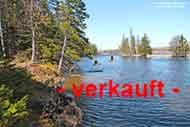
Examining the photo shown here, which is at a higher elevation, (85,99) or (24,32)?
(24,32)

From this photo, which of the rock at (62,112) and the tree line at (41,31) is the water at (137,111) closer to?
the rock at (62,112)

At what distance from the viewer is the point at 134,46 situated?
153000 millimetres

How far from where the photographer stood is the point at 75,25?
35.8 meters

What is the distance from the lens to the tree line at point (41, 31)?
3384 cm

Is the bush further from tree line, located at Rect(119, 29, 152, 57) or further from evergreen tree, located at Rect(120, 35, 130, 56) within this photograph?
evergreen tree, located at Rect(120, 35, 130, 56)

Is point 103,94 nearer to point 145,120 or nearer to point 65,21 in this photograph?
point 145,120

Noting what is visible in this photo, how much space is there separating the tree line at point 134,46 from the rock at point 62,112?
119 meters

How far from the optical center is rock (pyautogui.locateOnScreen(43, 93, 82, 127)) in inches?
573

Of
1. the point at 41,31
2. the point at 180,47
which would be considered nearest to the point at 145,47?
the point at 180,47

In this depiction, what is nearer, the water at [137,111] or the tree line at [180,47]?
the water at [137,111]

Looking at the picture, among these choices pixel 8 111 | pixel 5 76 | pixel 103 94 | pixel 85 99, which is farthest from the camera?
pixel 103 94

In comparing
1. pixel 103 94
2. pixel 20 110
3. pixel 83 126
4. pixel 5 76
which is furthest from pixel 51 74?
pixel 20 110

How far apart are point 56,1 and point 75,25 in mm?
8599

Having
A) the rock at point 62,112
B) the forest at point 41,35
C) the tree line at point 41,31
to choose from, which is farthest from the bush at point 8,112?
the tree line at point 41,31
